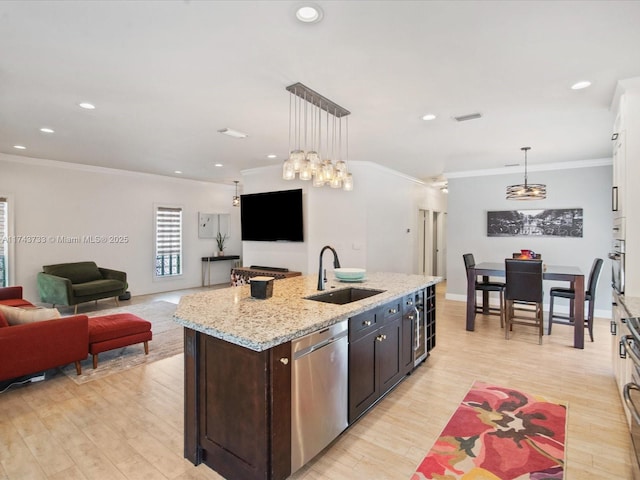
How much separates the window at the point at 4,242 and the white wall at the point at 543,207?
800cm

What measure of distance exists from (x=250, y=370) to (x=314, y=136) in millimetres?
3325

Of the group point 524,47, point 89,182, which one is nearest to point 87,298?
point 89,182

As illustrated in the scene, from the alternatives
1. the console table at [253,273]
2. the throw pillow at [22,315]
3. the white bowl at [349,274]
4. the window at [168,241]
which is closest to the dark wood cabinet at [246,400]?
the white bowl at [349,274]

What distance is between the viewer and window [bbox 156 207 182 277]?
7895 mm

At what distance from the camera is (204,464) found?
209cm

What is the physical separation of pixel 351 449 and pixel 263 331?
114cm

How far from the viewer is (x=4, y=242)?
573cm

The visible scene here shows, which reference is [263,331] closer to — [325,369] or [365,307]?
[325,369]

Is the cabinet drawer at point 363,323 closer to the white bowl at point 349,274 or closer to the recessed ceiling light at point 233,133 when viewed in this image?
the white bowl at point 349,274

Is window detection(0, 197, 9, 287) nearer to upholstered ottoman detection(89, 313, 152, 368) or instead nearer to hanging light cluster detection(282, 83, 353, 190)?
upholstered ottoman detection(89, 313, 152, 368)

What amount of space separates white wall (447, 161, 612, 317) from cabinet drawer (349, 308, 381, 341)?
4.89 m

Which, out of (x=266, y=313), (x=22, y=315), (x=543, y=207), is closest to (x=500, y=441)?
(x=266, y=313)

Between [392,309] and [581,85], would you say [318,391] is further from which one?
[581,85]

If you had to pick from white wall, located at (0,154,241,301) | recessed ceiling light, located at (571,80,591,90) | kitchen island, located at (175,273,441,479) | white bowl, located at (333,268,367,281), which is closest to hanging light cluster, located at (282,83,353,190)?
white bowl, located at (333,268,367,281)
